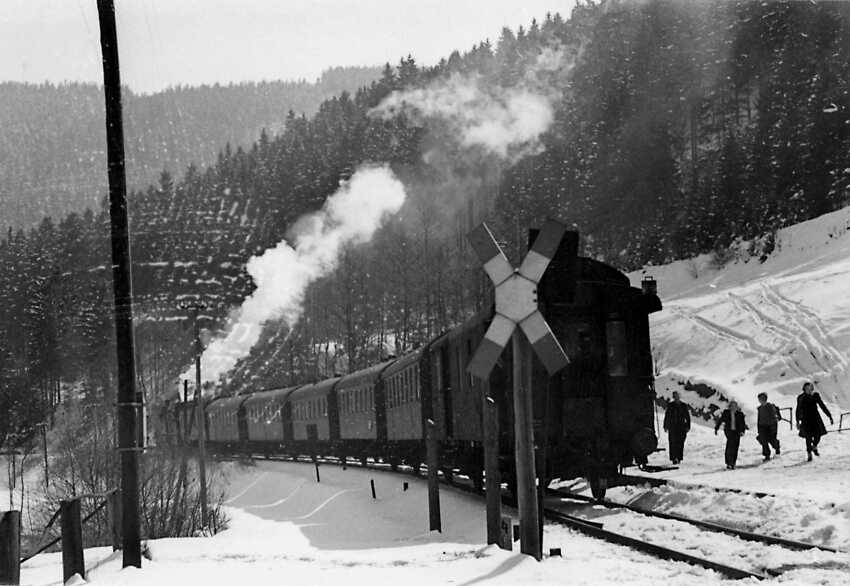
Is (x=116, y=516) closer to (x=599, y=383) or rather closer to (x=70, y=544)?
(x=70, y=544)

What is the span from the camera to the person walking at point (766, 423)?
875 inches

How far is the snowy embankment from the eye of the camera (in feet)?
32.2

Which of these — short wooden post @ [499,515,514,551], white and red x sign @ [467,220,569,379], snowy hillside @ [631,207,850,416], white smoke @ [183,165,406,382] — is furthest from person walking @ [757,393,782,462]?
white smoke @ [183,165,406,382]

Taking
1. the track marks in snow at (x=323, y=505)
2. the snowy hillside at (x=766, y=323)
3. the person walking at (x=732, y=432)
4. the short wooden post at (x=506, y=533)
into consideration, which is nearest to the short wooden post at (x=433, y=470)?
the short wooden post at (x=506, y=533)

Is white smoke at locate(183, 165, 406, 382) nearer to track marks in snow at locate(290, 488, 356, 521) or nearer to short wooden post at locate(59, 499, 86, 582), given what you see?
track marks in snow at locate(290, 488, 356, 521)

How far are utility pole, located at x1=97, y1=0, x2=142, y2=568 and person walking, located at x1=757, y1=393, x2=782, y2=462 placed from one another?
13919 millimetres

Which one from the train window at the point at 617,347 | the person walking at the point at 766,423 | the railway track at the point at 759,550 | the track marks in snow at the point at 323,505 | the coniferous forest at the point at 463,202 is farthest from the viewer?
the coniferous forest at the point at 463,202

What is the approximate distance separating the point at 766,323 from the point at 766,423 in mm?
25514

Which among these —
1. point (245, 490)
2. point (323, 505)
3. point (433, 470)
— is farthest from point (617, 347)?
point (245, 490)

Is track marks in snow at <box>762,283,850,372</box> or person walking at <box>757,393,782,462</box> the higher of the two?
track marks in snow at <box>762,283,850,372</box>

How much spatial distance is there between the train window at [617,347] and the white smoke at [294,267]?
113 feet

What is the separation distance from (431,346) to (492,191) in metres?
66.0

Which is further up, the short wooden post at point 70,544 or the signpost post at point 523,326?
the signpost post at point 523,326

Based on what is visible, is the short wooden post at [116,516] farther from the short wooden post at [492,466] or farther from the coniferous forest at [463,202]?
the coniferous forest at [463,202]
